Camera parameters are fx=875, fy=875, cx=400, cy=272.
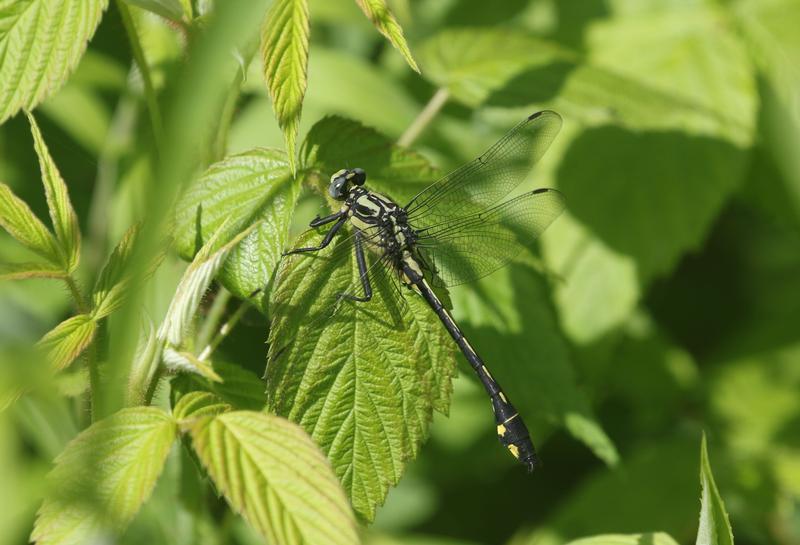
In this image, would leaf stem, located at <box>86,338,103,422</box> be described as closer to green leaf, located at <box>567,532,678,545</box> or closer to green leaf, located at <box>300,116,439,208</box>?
green leaf, located at <box>300,116,439,208</box>

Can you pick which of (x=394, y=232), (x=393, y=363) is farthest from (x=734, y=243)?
(x=393, y=363)

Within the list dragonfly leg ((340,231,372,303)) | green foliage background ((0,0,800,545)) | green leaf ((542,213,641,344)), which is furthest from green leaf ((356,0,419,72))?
green leaf ((542,213,641,344))

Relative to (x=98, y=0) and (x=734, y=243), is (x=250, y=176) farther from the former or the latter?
(x=734, y=243)

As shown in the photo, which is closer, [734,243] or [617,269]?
[617,269]

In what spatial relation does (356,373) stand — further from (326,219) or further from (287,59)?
(287,59)

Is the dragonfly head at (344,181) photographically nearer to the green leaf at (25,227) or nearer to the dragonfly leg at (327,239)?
the dragonfly leg at (327,239)

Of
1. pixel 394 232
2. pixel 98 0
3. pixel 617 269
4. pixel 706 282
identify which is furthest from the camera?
pixel 706 282

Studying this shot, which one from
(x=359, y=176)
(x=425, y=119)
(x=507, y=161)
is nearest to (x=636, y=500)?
(x=507, y=161)
